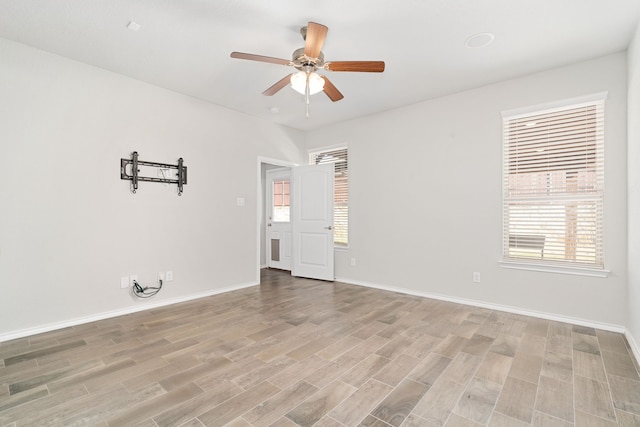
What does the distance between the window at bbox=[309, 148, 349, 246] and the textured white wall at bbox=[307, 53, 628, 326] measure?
15cm

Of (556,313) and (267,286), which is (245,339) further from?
(556,313)

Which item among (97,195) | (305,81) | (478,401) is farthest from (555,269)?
(97,195)

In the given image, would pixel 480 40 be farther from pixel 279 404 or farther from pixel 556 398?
pixel 279 404

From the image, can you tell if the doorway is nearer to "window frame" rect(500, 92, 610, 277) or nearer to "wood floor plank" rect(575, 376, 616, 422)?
"window frame" rect(500, 92, 610, 277)

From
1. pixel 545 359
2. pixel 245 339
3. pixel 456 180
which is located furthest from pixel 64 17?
pixel 545 359

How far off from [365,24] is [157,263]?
353 centimetres

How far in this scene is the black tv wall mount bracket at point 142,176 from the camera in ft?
11.7

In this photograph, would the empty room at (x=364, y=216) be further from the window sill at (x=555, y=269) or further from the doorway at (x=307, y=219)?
the doorway at (x=307, y=219)

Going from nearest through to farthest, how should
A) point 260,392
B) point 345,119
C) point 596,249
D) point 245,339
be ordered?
point 260,392 → point 245,339 → point 596,249 → point 345,119

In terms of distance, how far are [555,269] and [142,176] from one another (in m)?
4.86

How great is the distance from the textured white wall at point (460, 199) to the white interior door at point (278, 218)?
152 centimetres

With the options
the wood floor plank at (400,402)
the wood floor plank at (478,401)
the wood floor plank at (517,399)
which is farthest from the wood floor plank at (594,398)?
the wood floor plank at (400,402)

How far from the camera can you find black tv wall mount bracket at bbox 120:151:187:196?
3574 millimetres

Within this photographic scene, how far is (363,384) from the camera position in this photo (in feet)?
6.87
